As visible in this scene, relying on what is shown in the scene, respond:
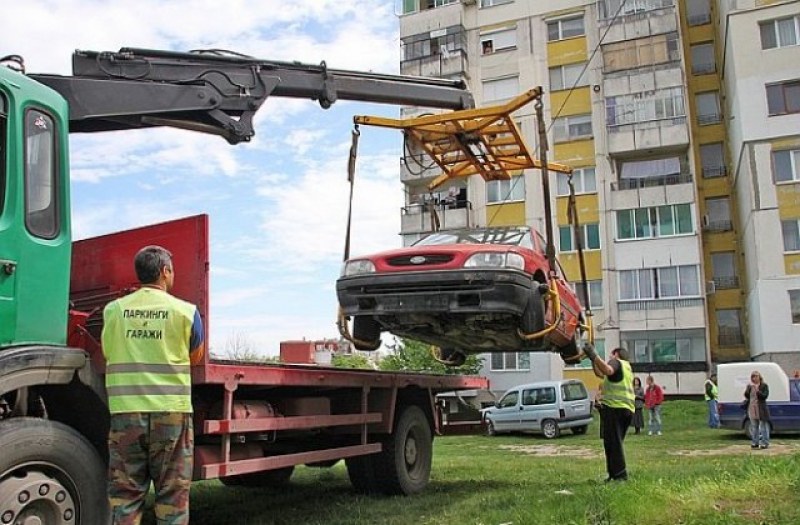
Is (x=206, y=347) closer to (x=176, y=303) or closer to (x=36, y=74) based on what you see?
(x=176, y=303)

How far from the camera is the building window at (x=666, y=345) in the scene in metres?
32.7

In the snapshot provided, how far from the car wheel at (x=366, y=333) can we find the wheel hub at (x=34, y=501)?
4.13m

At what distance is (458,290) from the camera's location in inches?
290

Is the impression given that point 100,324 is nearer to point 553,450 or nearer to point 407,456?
point 407,456

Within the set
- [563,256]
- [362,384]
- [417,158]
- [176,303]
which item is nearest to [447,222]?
[563,256]

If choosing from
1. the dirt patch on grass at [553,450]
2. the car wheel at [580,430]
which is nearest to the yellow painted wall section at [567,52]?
the car wheel at [580,430]

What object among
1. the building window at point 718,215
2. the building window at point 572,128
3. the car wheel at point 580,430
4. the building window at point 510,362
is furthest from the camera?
the building window at point 572,128

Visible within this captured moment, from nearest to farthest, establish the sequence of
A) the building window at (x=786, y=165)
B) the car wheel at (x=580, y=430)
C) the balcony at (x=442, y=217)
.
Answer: the car wheel at (x=580, y=430) → the building window at (x=786, y=165) → the balcony at (x=442, y=217)

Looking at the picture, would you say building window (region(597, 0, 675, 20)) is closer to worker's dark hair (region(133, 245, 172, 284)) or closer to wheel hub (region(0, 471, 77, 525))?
worker's dark hair (region(133, 245, 172, 284))

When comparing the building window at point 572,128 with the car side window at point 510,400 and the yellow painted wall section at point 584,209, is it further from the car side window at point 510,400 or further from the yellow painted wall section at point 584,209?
the car side window at point 510,400

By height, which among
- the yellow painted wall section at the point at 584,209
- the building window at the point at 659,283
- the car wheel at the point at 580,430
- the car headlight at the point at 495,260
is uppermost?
the yellow painted wall section at the point at 584,209

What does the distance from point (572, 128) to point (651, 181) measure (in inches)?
177

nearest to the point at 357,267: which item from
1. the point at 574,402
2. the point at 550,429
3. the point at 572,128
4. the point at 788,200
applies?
the point at 550,429

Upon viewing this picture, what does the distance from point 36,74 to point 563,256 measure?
3051cm
